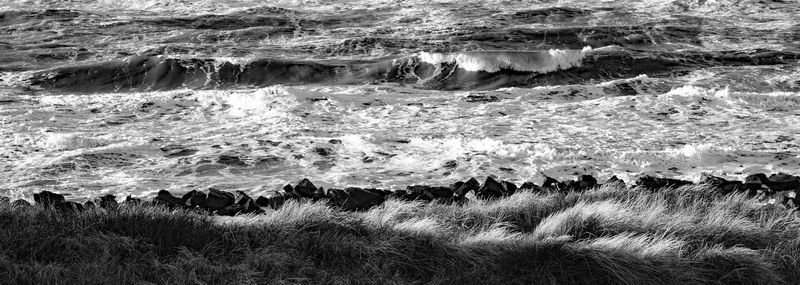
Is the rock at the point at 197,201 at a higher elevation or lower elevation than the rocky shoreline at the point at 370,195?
higher

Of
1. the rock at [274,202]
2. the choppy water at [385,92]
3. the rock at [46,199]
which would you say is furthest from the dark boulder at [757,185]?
the rock at [46,199]

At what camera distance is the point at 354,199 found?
8062mm

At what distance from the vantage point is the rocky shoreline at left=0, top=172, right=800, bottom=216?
776 centimetres

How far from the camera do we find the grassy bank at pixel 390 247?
590 cm

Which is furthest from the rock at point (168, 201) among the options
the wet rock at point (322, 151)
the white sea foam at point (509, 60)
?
the white sea foam at point (509, 60)

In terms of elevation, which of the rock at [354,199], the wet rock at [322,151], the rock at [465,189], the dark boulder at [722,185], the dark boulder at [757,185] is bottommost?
the wet rock at [322,151]

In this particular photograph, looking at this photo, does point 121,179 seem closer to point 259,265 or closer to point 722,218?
point 259,265

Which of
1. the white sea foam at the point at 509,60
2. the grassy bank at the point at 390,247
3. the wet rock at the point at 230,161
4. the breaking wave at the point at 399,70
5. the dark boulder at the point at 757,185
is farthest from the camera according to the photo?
the white sea foam at the point at 509,60

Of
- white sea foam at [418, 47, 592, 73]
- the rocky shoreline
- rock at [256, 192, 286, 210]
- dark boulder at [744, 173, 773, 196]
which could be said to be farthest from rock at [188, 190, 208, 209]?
white sea foam at [418, 47, 592, 73]

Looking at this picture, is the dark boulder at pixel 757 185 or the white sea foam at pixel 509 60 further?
the white sea foam at pixel 509 60

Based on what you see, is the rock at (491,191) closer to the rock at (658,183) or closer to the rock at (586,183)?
the rock at (586,183)

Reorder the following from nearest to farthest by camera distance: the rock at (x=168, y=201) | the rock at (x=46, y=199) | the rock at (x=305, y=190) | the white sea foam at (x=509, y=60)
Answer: the rock at (x=46, y=199) < the rock at (x=168, y=201) < the rock at (x=305, y=190) < the white sea foam at (x=509, y=60)

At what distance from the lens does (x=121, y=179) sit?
33.9 feet

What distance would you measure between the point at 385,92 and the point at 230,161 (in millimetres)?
5766
